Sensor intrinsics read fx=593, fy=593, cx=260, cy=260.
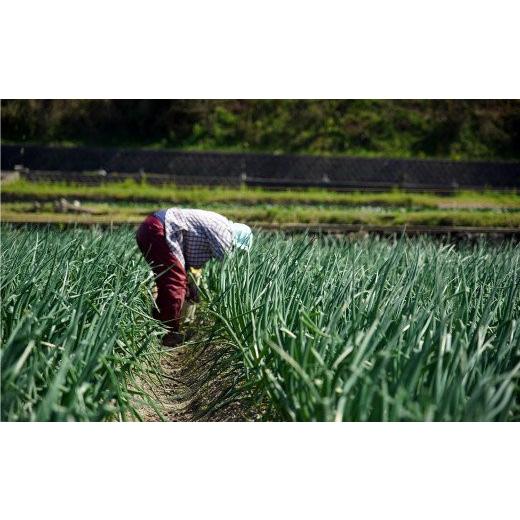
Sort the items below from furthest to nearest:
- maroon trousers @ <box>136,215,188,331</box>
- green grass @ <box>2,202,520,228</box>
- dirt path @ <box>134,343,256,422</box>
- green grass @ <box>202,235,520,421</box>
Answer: green grass @ <box>2,202,520,228</box>
maroon trousers @ <box>136,215,188,331</box>
dirt path @ <box>134,343,256,422</box>
green grass @ <box>202,235,520,421</box>

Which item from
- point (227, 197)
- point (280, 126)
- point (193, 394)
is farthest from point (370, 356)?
point (280, 126)

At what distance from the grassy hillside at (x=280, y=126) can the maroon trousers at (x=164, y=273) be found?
603 inches

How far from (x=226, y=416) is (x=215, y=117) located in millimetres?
17984

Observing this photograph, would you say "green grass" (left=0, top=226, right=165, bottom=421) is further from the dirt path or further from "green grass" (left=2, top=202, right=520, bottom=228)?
"green grass" (left=2, top=202, right=520, bottom=228)

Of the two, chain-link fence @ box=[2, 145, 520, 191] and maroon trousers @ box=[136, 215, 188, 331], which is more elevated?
chain-link fence @ box=[2, 145, 520, 191]

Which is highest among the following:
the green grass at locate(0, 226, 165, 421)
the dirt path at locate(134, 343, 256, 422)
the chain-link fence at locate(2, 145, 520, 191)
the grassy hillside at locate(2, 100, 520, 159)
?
the grassy hillside at locate(2, 100, 520, 159)

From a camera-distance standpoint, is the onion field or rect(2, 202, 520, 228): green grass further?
rect(2, 202, 520, 228): green grass

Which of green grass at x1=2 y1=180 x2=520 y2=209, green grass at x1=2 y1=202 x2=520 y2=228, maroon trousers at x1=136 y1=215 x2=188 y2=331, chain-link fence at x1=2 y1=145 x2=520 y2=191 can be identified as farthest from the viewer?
chain-link fence at x1=2 y1=145 x2=520 y2=191

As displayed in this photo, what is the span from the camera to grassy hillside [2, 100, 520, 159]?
1770cm

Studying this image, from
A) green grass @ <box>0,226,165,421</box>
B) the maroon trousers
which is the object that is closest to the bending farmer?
the maroon trousers
